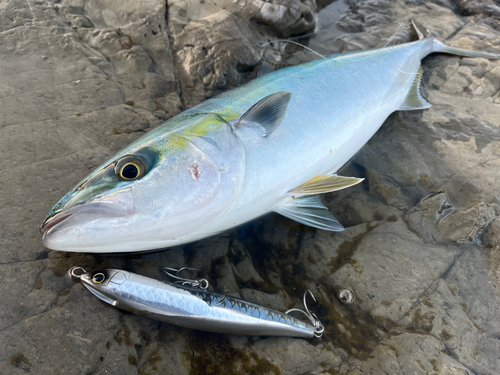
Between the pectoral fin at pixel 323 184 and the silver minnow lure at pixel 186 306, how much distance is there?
818 mm

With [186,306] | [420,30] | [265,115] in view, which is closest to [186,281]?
[186,306]

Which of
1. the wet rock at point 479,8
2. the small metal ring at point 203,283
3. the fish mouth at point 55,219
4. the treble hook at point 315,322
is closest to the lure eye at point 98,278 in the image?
the fish mouth at point 55,219

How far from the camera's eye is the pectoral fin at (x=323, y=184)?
2.08m

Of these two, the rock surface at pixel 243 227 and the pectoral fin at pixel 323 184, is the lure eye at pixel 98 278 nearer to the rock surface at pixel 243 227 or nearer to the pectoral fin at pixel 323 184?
the rock surface at pixel 243 227

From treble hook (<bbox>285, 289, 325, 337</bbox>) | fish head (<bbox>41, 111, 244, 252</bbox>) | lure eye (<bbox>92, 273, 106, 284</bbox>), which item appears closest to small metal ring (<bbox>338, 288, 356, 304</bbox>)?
treble hook (<bbox>285, 289, 325, 337</bbox>)

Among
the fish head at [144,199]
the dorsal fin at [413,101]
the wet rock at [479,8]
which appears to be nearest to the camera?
the fish head at [144,199]

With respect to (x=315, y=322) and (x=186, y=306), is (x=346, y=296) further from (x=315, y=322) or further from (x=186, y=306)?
(x=186, y=306)

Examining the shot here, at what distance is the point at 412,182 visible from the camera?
8.63 ft

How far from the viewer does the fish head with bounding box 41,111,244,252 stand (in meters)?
1.50

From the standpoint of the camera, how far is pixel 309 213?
2.15m

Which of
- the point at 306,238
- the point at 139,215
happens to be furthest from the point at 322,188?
the point at 139,215

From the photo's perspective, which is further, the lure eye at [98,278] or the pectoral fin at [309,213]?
the pectoral fin at [309,213]

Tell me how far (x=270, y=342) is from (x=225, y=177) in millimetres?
1037

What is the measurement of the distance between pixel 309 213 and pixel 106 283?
4.45 feet
